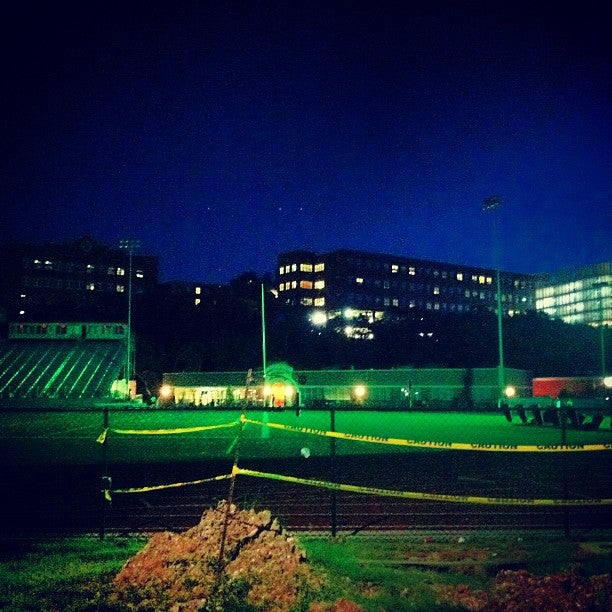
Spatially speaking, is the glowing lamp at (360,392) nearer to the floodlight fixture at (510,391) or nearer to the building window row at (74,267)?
the floodlight fixture at (510,391)

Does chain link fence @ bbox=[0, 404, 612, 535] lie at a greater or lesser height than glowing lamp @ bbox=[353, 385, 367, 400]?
greater

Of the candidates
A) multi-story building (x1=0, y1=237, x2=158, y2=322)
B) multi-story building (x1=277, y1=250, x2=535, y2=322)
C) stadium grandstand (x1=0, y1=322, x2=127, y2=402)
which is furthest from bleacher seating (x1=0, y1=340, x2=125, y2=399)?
multi-story building (x1=277, y1=250, x2=535, y2=322)

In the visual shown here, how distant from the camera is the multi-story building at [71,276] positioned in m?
120

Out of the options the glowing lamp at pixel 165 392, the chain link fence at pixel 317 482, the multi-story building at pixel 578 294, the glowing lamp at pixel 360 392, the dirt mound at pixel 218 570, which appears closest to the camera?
the dirt mound at pixel 218 570

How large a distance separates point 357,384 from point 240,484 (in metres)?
52.5

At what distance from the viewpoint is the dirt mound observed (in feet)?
19.6

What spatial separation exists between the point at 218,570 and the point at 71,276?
131 m

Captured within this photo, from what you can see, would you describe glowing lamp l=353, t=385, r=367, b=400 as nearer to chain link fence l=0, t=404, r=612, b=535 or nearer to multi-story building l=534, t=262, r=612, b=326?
chain link fence l=0, t=404, r=612, b=535

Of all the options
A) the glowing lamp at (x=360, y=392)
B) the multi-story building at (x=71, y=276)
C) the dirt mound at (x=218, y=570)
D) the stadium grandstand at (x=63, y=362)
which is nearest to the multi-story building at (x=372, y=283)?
the multi-story building at (x=71, y=276)

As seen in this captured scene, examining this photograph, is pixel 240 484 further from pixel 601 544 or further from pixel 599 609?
pixel 599 609

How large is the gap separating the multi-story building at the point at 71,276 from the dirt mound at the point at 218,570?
4204 inches

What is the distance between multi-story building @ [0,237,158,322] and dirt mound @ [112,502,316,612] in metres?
107

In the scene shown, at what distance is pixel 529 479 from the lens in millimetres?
14461

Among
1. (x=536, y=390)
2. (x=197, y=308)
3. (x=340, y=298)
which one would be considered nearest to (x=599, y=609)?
(x=536, y=390)
